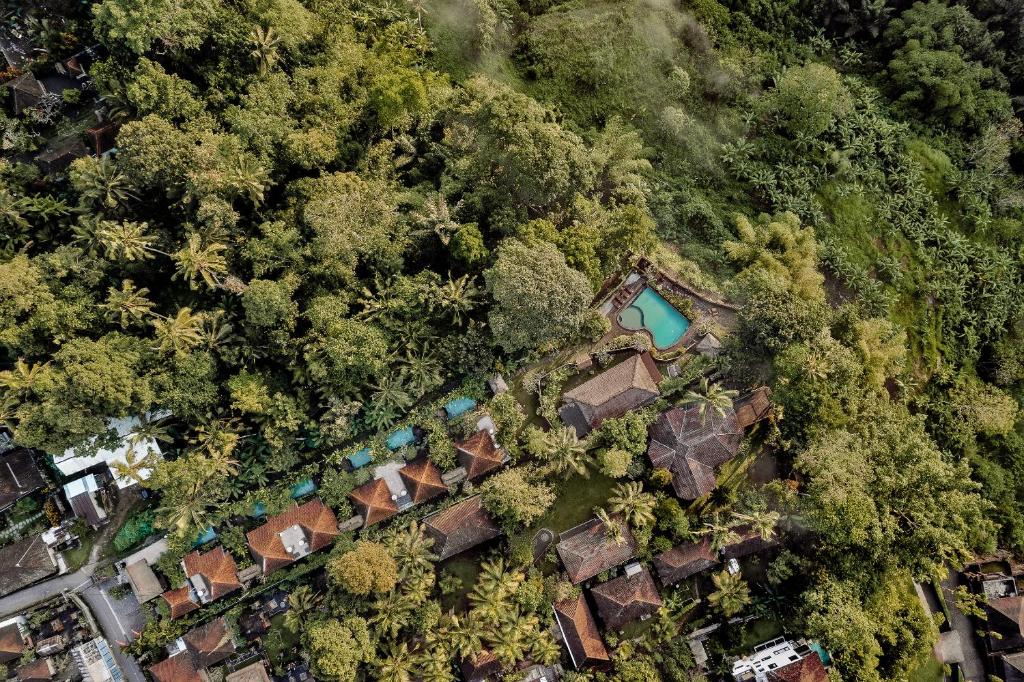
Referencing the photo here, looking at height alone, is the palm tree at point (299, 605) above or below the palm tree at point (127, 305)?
below

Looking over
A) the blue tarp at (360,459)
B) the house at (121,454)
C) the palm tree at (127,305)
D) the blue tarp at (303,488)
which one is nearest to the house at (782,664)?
the blue tarp at (360,459)

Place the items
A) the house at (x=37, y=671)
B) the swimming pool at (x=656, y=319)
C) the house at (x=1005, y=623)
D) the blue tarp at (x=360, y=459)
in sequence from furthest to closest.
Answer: the swimming pool at (x=656, y=319)
the house at (x=1005, y=623)
the blue tarp at (x=360, y=459)
the house at (x=37, y=671)

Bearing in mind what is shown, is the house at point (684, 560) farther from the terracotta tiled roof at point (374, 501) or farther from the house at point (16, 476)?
the house at point (16, 476)

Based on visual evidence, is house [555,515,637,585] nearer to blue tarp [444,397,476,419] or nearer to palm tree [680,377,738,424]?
palm tree [680,377,738,424]

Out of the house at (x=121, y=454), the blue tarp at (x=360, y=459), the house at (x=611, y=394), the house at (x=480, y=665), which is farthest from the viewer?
the blue tarp at (x=360, y=459)

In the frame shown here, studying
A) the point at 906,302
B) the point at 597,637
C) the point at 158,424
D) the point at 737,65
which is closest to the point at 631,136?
the point at 737,65

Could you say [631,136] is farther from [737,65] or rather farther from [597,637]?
[597,637]
